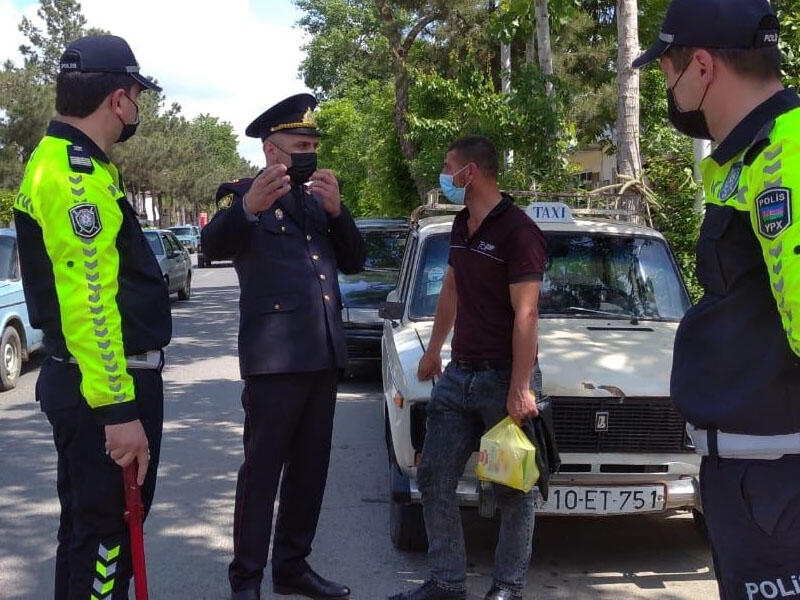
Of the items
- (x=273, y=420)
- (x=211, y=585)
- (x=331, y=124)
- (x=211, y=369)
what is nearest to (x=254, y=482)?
(x=273, y=420)

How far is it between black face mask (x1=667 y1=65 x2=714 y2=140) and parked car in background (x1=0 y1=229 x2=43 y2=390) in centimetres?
878

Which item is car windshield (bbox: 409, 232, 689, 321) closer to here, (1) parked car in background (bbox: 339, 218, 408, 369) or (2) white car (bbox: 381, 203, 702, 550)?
(2) white car (bbox: 381, 203, 702, 550)

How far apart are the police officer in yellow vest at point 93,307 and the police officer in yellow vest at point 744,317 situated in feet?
5.59

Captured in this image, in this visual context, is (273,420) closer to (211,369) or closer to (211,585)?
(211,585)

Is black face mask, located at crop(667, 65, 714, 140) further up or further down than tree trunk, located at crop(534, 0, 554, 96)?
further down

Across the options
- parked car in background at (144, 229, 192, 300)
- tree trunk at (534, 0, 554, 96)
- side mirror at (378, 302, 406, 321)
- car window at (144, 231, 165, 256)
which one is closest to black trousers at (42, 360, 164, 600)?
side mirror at (378, 302, 406, 321)

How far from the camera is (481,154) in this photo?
3.99 meters

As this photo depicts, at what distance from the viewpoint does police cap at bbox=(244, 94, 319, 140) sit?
384 cm

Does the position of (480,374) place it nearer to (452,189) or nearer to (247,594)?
(452,189)

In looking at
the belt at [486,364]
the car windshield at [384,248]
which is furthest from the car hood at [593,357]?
the car windshield at [384,248]

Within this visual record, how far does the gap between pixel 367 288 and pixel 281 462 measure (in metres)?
6.45

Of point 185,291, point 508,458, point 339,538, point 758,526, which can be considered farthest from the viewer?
point 185,291

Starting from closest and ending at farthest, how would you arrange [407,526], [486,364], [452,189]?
1. [486,364]
2. [452,189]
3. [407,526]

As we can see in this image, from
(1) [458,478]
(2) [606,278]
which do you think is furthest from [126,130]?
(2) [606,278]
